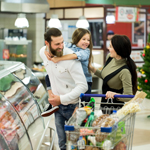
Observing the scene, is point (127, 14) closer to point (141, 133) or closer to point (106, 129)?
point (141, 133)

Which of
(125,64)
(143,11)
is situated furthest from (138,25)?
(125,64)

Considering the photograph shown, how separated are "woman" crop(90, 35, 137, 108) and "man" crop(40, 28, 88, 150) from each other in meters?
0.34

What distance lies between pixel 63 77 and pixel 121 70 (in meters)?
0.61

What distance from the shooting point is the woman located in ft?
9.92

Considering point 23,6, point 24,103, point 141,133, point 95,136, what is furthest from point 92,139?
point 23,6

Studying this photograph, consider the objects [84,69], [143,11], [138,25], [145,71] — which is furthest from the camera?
[138,25]

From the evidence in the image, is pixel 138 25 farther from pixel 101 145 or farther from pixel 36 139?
pixel 101 145

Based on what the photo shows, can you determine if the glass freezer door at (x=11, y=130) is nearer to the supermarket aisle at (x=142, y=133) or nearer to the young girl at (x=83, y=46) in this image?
the young girl at (x=83, y=46)

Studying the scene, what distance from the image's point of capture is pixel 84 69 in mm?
3107

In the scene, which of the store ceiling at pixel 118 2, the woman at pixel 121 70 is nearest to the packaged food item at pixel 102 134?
the woman at pixel 121 70

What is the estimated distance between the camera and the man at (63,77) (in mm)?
2773

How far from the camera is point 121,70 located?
3053 millimetres

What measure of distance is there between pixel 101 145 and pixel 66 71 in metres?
1.13

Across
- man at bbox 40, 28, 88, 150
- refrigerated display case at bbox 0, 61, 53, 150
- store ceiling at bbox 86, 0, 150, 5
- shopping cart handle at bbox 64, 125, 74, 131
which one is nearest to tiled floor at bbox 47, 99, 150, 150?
refrigerated display case at bbox 0, 61, 53, 150
